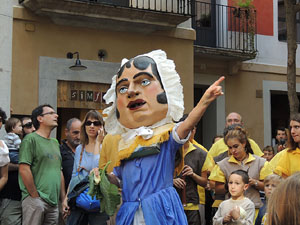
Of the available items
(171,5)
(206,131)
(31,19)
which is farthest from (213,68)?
(31,19)

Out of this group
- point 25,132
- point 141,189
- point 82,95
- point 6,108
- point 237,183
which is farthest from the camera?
point 82,95

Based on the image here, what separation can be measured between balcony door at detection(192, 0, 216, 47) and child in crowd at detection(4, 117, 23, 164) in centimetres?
864

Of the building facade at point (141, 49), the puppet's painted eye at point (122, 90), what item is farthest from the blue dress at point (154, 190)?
the building facade at point (141, 49)

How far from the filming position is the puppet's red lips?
4.93 m

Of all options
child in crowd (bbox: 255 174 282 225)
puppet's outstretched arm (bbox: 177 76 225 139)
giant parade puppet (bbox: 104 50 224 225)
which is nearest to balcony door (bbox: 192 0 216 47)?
child in crowd (bbox: 255 174 282 225)

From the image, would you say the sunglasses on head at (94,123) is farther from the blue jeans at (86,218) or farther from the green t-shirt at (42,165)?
the blue jeans at (86,218)

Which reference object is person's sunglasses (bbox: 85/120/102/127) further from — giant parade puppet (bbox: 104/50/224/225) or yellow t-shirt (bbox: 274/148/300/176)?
yellow t-shirt (bbox: 274/148/300/176)

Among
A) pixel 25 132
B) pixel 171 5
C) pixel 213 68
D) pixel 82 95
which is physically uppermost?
pixel 171 5

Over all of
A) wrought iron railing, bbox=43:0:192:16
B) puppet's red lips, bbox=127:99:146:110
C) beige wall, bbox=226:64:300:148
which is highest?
wrought iron railing, bbox=43:0:192:16

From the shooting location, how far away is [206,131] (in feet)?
51.2

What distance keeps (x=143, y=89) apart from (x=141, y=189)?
86 centimetres

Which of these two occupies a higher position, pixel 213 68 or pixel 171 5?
pixel 171 5

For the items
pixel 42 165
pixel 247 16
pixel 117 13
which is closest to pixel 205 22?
pixel 247 16

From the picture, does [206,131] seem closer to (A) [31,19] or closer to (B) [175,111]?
(A) [31,19]
